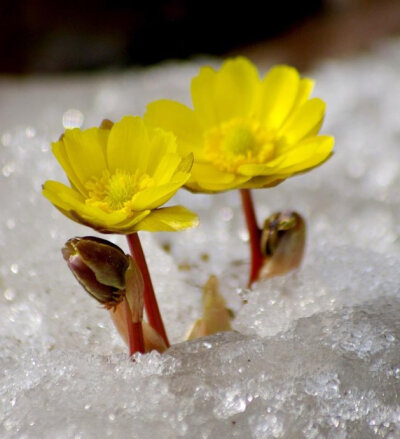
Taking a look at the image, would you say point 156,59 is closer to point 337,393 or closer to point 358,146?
point 358,146

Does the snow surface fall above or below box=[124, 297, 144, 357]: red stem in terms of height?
below

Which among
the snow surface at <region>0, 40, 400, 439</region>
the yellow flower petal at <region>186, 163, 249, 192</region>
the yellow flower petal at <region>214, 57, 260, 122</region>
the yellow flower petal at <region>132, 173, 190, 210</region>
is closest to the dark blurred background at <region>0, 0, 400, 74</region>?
the snow surface at <region>0, 40, 400, 439</region>

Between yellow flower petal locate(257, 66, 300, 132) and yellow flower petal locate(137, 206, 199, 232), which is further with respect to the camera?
yellow flower petal locate(257, 66, 300, 132)

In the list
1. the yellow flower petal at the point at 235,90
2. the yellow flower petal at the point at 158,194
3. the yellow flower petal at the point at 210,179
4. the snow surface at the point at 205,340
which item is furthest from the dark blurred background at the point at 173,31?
the yellow flower petal at the point at 158,194

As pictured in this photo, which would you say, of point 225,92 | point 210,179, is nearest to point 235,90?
point 225,92

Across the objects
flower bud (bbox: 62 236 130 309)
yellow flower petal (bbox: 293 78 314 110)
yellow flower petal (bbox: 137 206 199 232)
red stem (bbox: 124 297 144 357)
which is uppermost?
yellow flower petal (bbox: 293 78 314 110)

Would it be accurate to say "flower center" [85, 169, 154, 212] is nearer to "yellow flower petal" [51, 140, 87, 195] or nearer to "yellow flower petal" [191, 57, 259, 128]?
"yellow flower petal" [51, 140, 87, 195]

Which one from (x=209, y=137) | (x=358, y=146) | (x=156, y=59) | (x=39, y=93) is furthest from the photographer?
(x=156, y=59)

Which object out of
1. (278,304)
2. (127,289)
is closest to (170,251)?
(278,304)
